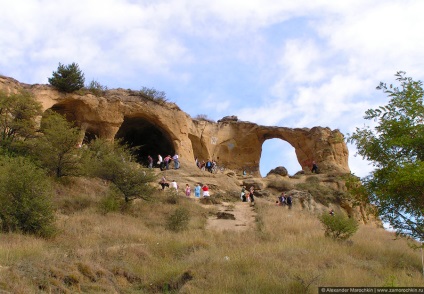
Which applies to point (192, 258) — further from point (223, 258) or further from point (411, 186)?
point (411, 186)

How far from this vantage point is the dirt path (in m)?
16.9

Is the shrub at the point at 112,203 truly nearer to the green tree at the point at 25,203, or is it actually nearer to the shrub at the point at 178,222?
the shrub at the point at 178,222

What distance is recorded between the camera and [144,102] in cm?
2950

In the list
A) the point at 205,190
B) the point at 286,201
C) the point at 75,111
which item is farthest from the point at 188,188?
the point at 75,111

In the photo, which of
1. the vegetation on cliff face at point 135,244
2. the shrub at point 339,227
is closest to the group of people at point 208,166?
the vegetation on cliff face at point 135,244

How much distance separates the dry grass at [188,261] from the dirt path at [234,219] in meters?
1.28

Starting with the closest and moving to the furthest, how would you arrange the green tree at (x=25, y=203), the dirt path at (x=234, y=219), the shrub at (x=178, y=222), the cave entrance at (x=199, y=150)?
the green tree at (x=25, y=203) → the shrub at (x=178, y=222) → the dirt path at (x=234, y=219) → the cave entrance at (x=199, y=150)

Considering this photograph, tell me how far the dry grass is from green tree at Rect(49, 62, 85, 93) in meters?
12.3

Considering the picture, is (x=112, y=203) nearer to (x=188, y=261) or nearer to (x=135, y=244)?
(x=135, y=244)

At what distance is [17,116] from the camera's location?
21.2m

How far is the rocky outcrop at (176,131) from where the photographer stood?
88.6ft

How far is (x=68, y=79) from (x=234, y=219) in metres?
13.5

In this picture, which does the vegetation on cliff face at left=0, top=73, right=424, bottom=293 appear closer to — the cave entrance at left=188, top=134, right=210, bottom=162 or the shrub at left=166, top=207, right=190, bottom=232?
the shrub at left=166, top=207, right=190, bottom=232

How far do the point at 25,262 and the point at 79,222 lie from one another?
593 cm
